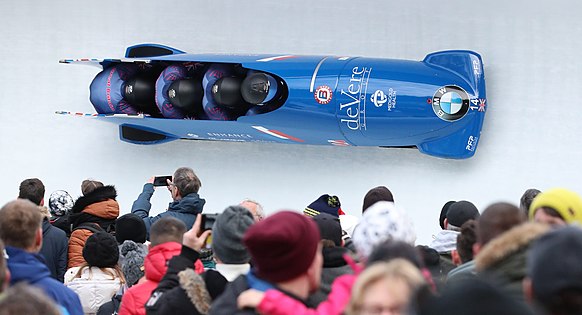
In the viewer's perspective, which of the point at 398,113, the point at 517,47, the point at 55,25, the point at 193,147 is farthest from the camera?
the point at 55,25

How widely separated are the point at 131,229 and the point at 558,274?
3.31 metres

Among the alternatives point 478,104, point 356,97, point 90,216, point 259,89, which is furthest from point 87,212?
point 478,104

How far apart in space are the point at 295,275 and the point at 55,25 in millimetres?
7229

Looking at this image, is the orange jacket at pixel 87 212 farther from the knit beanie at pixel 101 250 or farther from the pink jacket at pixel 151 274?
the pink jacket at pixel 151 274

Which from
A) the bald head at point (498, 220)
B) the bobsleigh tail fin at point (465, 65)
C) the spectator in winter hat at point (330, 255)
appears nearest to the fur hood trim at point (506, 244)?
the bald head at point (498, 220)

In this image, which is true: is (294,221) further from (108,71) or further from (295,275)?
(108,71)

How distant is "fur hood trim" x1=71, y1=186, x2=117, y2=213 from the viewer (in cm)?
564

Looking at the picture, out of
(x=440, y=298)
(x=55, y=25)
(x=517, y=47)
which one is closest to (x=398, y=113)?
(x=517, y=47)

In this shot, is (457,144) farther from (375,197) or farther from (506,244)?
(506,244)

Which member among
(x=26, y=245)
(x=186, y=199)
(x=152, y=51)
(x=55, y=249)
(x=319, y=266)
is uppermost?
(x=152, y=51)

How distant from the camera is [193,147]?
8648 mm

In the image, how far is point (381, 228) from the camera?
9.84 ft

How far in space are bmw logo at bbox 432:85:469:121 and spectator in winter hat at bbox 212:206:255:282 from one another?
12.0 ft

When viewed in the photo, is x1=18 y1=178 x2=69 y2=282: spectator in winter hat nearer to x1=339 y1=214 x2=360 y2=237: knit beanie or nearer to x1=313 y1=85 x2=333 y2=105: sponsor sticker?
x1=339 y1=214 x2=360 y2=237: knit beanie
